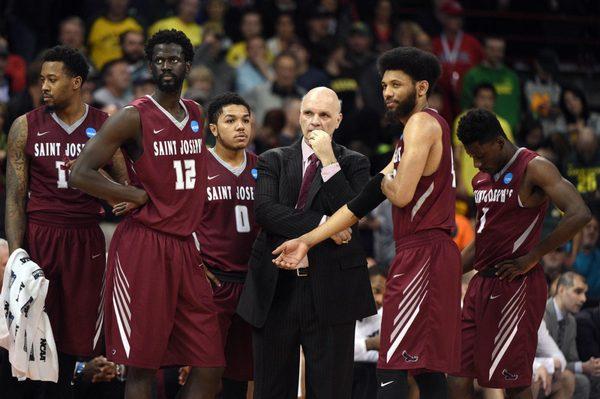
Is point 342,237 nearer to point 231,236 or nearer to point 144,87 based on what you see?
point 231,236

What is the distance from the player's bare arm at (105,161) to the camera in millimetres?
6691

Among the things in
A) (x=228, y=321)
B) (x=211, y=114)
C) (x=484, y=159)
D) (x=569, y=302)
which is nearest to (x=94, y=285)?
(x=228, y=321)

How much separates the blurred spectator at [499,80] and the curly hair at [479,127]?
23.2 ft

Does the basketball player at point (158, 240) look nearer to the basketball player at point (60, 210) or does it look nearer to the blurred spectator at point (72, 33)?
the basketball player at point (60, 210)

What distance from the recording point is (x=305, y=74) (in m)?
13.9

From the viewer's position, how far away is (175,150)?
6832 millimetres

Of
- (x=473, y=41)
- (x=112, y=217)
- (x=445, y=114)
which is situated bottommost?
(x=112, y=217)

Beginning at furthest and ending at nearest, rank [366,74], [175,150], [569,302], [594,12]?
1. [594,12]
2. [366,74]
3. [569,302]
4. [175,150]

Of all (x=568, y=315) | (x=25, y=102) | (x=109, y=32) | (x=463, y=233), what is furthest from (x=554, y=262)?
(x=109, y=32)

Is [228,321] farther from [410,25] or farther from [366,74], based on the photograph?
[410,25]

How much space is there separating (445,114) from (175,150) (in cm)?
809

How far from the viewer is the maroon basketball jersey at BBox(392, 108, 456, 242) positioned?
6828 mm

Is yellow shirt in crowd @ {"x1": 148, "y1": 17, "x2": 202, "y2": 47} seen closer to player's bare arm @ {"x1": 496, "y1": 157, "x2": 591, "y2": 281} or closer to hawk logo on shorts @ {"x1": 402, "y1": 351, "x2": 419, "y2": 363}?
player's bare arm @ {"x1": 496, "y1": 157, "x2": 591, "y2": 281}

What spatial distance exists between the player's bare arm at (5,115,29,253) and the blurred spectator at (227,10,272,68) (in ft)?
21.4
